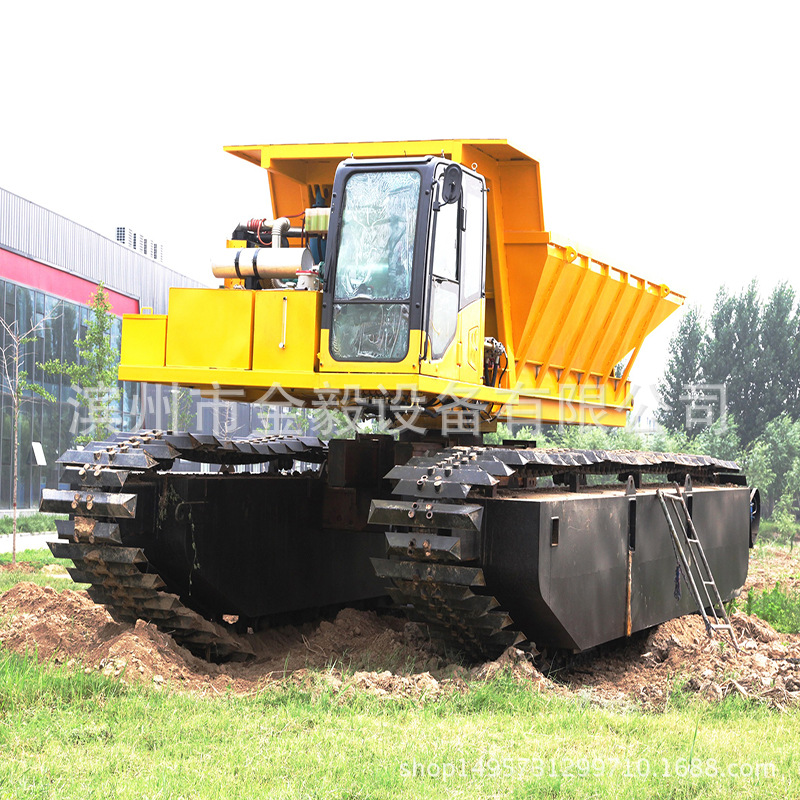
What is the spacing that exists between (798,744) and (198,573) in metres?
4.79

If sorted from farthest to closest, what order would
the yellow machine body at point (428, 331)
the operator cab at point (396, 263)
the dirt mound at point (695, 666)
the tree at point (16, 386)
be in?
the tree at point (16, 386)
the yellow machine body at point (428, 331)
the operator cab at point (396, 263)
the dirt mound at point (695, 666)

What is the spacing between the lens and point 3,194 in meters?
26.4

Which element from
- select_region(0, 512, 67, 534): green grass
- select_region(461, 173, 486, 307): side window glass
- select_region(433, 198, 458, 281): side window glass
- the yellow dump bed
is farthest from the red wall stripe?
select_region(433, 198, 458, 281): side window glass

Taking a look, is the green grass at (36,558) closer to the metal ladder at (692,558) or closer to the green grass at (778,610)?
the metal ladder at (692,558)

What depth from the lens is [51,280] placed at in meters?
28.9

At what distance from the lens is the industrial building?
2686 centimetres

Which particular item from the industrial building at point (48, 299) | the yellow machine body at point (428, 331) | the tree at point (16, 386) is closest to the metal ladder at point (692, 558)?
the yellow machine body at point (428, 331)

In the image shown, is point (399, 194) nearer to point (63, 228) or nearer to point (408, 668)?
point (408, 668)

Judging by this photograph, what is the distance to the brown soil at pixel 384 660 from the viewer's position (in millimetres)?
6902

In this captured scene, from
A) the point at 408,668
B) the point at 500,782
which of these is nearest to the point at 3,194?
the point at 408,668

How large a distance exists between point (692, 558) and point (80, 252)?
24.3 m

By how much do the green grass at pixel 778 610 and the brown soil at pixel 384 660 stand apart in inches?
25.6

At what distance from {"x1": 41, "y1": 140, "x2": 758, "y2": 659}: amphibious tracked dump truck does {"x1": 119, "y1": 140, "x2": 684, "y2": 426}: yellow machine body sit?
0.06 feet

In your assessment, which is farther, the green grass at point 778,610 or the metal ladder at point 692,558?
the green grass at point 778,610
